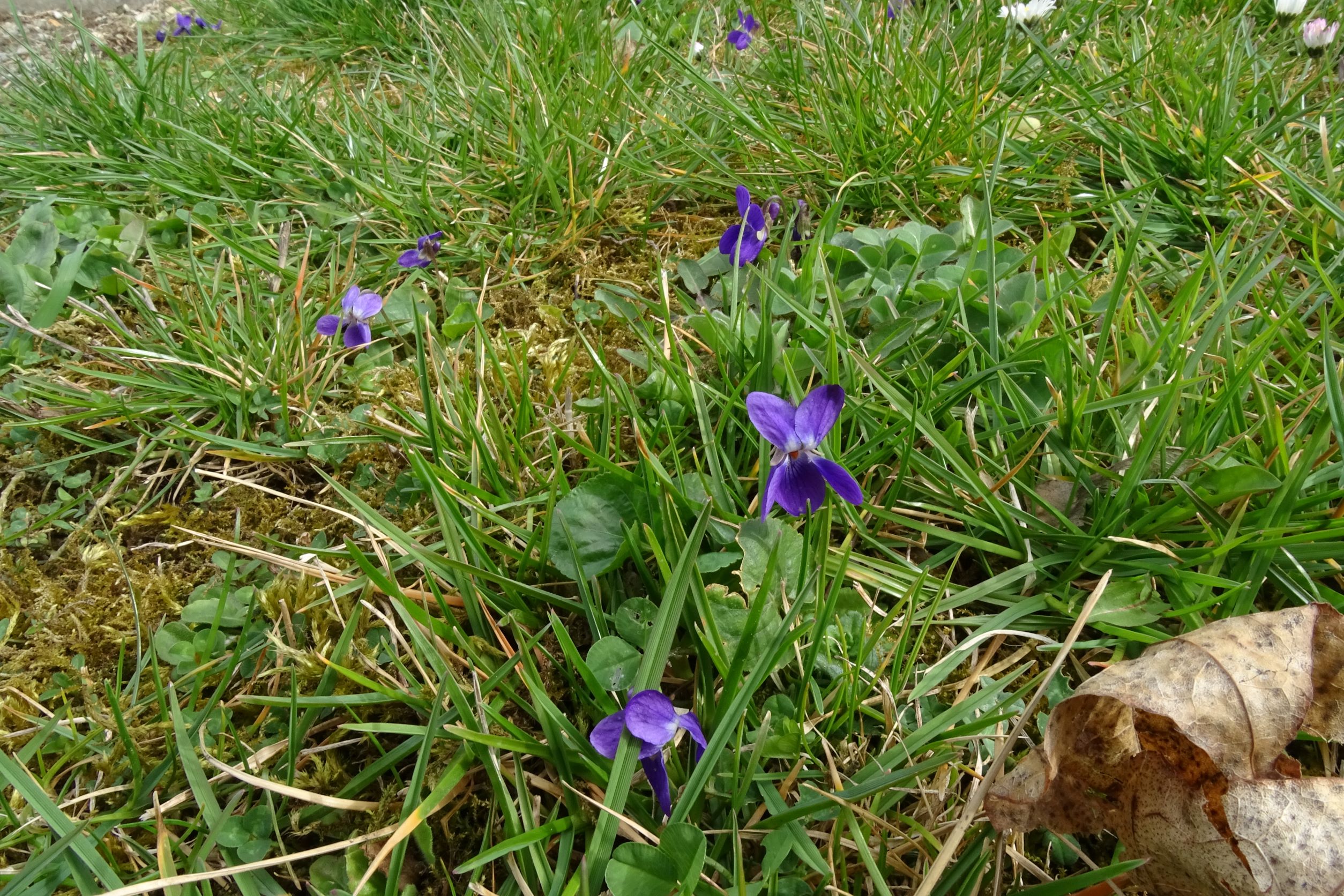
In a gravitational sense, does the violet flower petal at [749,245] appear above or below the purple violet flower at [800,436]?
above

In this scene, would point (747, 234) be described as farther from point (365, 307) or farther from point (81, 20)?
point (81, 20)

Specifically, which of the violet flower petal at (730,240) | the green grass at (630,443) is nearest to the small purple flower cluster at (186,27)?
the green grass at (630,443)

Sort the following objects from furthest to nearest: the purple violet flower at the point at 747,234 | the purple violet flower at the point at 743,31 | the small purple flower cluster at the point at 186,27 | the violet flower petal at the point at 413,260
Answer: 1. the small purple flower cluster at the point at 186,27
2. the purple violet flower at the point at 743,31
3. the violet flower petal at the point at 413,260
4. the purple violet flower at the point at 747,234

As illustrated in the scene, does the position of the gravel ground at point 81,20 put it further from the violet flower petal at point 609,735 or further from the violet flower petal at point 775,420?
the violet flower petal at point 609,735

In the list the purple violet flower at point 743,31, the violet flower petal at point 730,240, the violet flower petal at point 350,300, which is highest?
the purple violet flower at point 743,31

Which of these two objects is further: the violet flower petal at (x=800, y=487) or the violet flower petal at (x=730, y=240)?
the violet flower petal at (x=730, y=240)

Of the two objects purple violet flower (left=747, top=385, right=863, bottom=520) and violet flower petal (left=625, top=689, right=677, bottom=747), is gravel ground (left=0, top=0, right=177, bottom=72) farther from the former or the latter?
violet flower petal (left=625, top=689, right=677, bottom=747)
